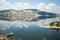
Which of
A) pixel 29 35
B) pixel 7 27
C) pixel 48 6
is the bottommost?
pixel 29 35

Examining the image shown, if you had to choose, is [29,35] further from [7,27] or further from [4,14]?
[4,14]

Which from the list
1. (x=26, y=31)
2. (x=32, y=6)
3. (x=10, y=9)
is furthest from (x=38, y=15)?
(x=10, y=9)

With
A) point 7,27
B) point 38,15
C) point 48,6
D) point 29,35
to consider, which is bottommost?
point 29,35

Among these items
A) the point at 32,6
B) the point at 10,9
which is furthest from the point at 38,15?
the point at 10,9

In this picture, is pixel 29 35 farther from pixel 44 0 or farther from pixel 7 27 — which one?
pixel 44 0

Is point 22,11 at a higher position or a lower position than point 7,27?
higher

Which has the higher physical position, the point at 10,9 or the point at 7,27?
the point at 10,9

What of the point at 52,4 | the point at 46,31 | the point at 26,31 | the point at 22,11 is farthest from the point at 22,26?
the point at 52,4

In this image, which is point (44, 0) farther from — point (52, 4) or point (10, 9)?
point (10, 9)
